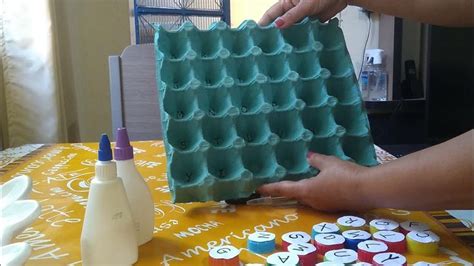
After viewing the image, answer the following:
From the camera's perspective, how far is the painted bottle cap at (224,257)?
461 millimetres

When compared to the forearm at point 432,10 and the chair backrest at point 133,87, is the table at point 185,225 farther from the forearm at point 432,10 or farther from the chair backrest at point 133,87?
the chair backrest at point 133,87

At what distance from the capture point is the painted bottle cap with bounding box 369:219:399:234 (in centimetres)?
54

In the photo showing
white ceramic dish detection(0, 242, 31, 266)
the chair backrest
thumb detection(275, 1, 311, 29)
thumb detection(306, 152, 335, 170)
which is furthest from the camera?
the chair backrest

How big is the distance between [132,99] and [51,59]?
1.24 feet

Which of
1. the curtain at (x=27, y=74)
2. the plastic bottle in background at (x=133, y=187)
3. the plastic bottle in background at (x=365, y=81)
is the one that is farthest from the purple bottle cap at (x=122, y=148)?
the plastic bottle in background at (x=365, y=81)

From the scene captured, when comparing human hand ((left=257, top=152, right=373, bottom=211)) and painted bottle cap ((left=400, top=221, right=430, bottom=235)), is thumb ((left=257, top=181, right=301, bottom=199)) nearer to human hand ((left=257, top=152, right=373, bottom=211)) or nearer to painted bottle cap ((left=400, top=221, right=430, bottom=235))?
human hand ((left=257, top=152, right=373, bottom=211))

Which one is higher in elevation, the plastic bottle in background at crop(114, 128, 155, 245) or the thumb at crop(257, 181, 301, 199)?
the plastic bottle in background at crop(114, 128, 155, 245)

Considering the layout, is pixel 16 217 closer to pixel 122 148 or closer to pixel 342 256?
pixel 122 148

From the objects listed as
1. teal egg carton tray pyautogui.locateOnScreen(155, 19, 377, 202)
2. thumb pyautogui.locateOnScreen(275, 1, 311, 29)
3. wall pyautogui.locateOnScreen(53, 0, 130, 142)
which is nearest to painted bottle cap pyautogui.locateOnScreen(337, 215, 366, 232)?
teal egg carton tray pyautogui.locateOnScreen(155, 19, 377, 202)

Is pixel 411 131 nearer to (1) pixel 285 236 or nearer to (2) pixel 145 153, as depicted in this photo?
(2) pixel 145 153

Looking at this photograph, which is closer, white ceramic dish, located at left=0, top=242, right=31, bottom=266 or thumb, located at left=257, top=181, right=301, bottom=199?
white ceramic dish, located at left=0, top=242, right=31, bottom=266

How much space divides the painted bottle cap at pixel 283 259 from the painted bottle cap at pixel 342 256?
0.13 feet

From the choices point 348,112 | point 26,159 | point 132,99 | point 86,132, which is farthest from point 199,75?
point 86,132

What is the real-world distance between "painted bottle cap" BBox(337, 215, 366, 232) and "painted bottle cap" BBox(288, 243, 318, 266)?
0.09 m
